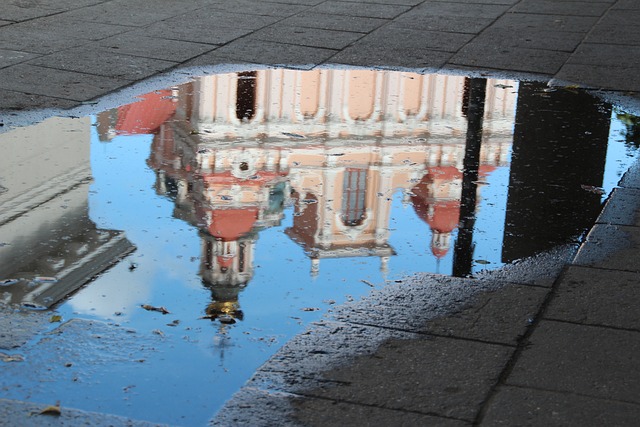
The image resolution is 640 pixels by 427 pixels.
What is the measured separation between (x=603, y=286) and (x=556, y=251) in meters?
0.62

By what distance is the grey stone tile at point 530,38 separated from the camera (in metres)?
12.3

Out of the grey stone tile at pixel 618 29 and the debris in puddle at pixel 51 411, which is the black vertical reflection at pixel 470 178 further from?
the grey stone tile at pixel 618 29

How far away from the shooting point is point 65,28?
40.7ft

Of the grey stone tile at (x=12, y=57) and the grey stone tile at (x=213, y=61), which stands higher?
the grey stone tile at (x=213, y=61)

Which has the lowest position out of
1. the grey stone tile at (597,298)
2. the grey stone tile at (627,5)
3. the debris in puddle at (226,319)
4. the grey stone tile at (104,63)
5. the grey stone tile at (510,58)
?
the debris in puddle at (226,319)

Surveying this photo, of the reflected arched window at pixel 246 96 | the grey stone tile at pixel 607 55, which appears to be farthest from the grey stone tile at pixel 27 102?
the grey stone tile at pixel 607 55

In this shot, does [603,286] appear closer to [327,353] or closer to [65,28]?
[327,353]

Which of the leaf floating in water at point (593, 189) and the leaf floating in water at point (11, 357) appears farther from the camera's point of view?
the leaf floating in water at point (593, 189)

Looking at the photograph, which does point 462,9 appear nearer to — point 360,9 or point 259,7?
point 360,9

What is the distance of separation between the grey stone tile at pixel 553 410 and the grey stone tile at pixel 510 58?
7136 millimetres

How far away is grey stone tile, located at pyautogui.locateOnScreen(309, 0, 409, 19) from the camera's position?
14.1 m

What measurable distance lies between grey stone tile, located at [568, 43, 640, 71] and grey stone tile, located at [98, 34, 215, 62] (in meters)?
4.36

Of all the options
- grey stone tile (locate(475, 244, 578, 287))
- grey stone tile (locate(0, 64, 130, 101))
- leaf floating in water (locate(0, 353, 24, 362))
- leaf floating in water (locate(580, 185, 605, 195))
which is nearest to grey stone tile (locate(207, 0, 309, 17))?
grey stone tile (locate(0, 64, 130, 101))

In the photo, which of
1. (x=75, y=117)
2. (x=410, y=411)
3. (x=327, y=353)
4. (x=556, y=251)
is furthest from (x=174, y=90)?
(x=410, y=411)
